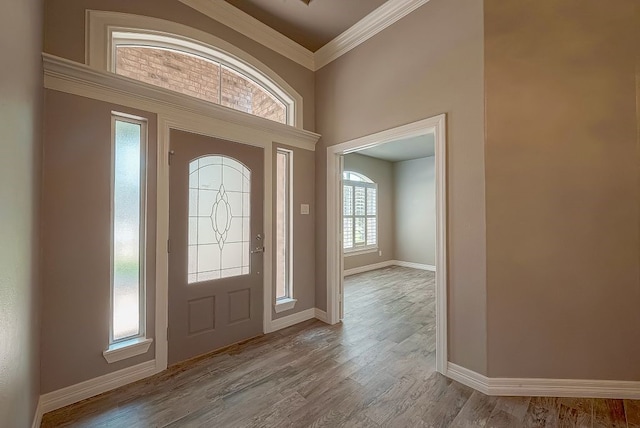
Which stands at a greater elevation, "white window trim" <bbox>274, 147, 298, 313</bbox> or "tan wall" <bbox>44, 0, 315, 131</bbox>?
"tan wall" <bbox>44, 0, 315, 131</bbox>

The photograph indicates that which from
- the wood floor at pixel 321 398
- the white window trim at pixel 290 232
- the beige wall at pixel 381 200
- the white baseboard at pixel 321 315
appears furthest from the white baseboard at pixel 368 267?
the wood floor at pixel 321 398

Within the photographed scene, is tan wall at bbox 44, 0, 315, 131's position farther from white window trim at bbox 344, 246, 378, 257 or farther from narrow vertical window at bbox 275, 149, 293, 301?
white window trim at bbox 344, 246, 378, 257

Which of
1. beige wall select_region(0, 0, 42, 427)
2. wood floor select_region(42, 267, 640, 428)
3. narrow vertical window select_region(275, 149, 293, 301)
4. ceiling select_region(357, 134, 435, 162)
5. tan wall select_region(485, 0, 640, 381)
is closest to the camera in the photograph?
beige wall select_region(0, 0, 42, 427)

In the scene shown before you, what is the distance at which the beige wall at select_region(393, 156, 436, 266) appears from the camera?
21.4ft

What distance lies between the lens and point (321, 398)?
1.92 m

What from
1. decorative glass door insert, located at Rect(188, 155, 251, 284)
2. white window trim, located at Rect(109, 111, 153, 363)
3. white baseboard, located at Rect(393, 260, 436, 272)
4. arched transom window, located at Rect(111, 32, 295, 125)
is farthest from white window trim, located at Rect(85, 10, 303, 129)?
white baseboard, located at Rect(393, 260, 436, 272)

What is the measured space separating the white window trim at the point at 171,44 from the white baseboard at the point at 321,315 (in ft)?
7.65

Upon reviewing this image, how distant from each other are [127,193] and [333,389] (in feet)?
7.32

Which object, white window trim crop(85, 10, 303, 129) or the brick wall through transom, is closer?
white window trim crop(85, 10, 303, 129)

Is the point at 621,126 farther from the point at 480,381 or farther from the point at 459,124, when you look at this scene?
the point at 480,381

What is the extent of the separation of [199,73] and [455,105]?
7.80 ft

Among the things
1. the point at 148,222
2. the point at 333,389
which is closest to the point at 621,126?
the point at 333,389

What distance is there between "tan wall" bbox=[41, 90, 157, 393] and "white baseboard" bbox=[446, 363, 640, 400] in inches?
111

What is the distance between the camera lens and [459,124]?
2.15 meters
